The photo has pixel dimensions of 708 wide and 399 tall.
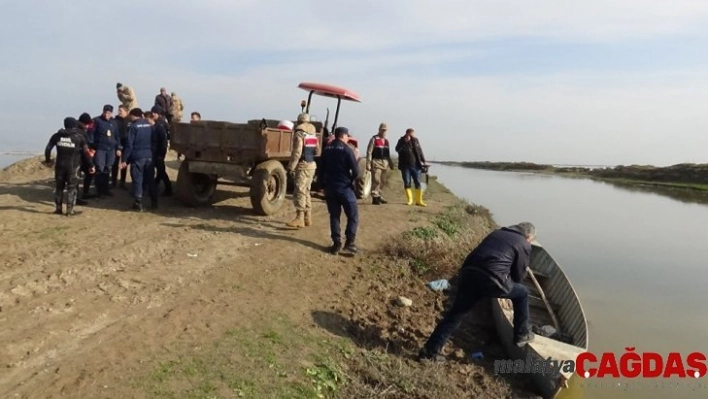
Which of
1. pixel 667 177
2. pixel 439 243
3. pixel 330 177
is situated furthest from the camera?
pixel 667 177

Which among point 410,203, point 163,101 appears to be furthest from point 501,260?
point 163,101

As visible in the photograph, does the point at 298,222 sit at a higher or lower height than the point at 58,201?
lower

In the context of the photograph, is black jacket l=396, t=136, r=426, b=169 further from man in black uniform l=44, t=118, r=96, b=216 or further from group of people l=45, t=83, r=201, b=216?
man in black uniform l=44, t=118, r=96, b=216

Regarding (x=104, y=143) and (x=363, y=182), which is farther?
(x=363, y=182)

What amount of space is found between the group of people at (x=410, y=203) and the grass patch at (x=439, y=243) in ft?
3.07

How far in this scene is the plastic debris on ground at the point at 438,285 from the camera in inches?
301

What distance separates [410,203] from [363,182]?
1.28 meters

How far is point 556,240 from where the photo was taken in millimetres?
15484

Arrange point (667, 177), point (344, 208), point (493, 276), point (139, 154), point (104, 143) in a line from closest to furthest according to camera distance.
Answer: point (493, 276) → point (344, 208) → point (139, 154) → point (104, 143) → point (667, 177)

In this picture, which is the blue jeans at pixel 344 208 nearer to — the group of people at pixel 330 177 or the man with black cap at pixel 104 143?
the group of people at pixel 330 177

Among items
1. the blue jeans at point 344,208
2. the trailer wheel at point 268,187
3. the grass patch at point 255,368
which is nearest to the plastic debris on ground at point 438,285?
the blue jeans at point 344,208

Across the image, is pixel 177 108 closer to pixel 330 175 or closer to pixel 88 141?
pixel 88 141

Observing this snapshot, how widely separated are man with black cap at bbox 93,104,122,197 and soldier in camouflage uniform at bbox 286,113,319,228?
151 inches

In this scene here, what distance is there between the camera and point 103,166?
9797 millimetres
